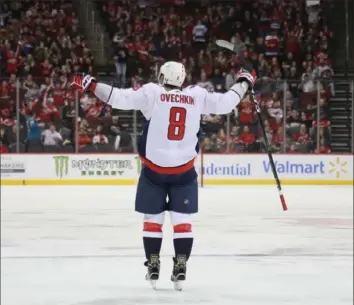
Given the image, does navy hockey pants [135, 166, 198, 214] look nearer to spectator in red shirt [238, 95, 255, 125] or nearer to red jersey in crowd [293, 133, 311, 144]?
spectator in red shirt [238, 95, 255, 125]

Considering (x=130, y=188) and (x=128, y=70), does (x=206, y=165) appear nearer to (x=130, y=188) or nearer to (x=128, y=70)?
(x=130, y=188)

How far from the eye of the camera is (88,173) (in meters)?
13.5

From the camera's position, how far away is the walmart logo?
13812 mm

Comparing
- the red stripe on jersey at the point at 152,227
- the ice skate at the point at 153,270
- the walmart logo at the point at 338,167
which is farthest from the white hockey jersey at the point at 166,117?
the walmart logo at the point at 338,167

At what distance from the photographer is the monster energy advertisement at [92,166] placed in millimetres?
13461

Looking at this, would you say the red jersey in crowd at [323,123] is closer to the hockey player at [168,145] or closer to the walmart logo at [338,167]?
the walmart logo at [338,167]

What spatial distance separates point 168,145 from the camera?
183 inches

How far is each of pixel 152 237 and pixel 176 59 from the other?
466 inches

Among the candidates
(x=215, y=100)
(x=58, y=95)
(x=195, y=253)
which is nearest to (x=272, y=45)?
(x=58, y=95)

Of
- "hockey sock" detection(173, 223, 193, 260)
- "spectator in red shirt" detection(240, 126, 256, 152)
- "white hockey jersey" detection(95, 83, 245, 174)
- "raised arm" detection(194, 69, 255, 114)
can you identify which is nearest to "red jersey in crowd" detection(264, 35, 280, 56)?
"spectator in red shirt" detection(240, 126, 256, 152)

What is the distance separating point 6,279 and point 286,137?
910 centimetres

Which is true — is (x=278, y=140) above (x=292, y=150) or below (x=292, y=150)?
above

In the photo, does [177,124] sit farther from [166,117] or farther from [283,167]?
[283,167]

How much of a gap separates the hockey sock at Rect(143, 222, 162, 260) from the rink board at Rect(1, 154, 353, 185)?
8.53m
